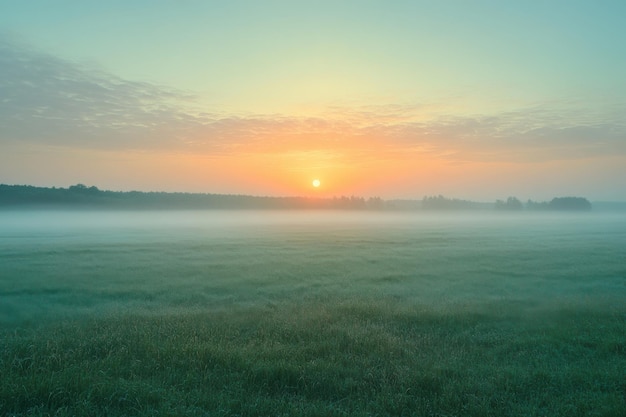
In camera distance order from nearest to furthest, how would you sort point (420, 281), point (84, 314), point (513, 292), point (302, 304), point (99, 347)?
point (99, 347) < point (84, 314) < point (302, 304) < point (513, 292) < point (420, 281)

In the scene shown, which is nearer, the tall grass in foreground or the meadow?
the tall grass in foreground

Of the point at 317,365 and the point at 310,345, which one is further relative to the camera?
the point at 310,345

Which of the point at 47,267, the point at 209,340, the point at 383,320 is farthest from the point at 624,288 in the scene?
the point at 47,267

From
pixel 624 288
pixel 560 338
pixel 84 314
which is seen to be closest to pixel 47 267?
pixel 84 314

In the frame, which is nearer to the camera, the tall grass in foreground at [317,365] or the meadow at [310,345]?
the tall grass in foreground at [317,365]

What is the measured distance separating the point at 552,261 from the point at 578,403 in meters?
29.2

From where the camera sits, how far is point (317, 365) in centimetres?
1083

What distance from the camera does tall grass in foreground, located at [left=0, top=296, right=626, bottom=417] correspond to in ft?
29.1

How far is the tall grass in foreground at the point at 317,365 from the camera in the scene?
888cm

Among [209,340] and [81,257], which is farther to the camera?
[81,257]

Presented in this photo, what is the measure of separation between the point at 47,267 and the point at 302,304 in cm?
2083

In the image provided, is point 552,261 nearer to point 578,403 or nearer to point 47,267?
point 578,403

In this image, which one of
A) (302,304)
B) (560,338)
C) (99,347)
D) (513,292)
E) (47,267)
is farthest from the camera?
(47,267)

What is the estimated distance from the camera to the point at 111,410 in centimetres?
859
